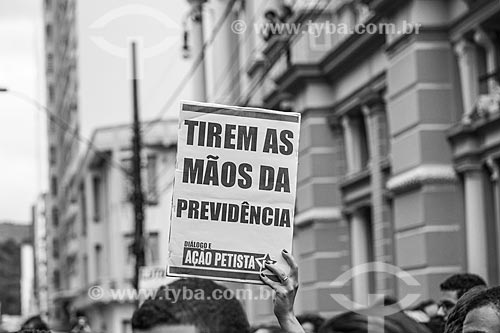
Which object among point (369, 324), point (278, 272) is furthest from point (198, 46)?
point (369, 324)

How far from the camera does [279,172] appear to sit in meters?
5.93

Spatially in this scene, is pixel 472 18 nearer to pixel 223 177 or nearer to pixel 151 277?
pixel 151 277

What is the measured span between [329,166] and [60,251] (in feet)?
205

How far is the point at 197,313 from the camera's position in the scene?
4.34 m

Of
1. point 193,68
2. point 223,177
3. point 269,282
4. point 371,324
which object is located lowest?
point 371,324

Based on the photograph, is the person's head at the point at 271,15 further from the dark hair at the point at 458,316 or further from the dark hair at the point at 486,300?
the dark hair at the point at 486,300

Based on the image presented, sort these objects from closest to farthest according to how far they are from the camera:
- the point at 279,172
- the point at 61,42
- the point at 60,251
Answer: the point at 279,172
the point at 61,42
the point at 60,251

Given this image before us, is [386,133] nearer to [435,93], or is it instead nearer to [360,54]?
[360,54]

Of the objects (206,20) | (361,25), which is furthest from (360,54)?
(206,20)

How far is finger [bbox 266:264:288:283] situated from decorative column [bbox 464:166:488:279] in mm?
11135

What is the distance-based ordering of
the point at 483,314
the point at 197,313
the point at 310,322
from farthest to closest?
the point at 310,322 → the point at 483,314 → the point at 197,313

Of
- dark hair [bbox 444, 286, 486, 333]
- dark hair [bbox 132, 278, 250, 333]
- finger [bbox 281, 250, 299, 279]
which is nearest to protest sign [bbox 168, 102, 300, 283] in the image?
finger [bbox 281, 250, 299, 279]

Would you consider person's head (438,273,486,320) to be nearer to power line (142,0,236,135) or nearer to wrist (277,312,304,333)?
wrist (277,312,304,333)

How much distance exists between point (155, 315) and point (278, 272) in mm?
1047
